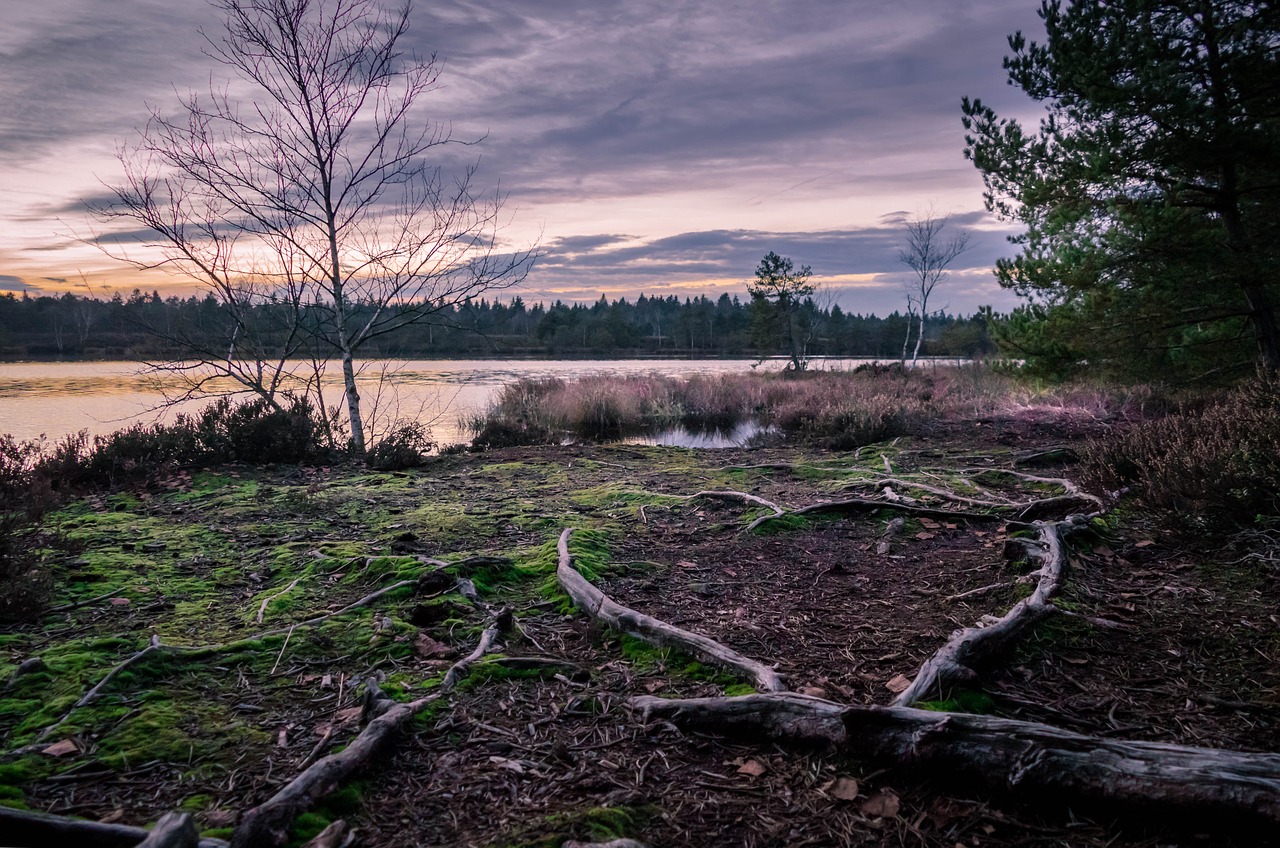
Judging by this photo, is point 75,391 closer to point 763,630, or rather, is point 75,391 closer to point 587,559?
point 587,559

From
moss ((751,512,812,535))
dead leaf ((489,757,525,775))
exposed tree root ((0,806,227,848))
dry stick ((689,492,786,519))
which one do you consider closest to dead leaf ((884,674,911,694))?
dead leaf ((489,757,525,775))

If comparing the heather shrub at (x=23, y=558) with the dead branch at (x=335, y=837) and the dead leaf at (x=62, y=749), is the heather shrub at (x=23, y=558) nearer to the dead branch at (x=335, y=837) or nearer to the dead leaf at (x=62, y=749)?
the dead leaf at (x=62, y=749)

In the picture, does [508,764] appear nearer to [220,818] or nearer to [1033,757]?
[220,818]

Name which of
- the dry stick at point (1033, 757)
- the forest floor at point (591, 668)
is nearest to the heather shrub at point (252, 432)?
the forest floor at point (591, 668)

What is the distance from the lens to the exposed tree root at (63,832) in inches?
79.6

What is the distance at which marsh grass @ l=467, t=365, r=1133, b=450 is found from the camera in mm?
15656

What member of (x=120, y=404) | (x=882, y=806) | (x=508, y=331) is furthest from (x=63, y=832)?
(x=508, y=331)

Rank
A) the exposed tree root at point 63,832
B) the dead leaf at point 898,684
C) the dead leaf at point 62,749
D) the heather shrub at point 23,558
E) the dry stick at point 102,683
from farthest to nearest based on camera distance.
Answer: the heather shrub at point 23,558 → the dead leaf at point 898,684 → the dry stick at point 102,683 → the dead leaf at point 62,749 → the exposed tree root at point 63,832

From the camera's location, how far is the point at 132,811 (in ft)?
7.52

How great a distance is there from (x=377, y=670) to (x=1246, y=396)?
7.90 m

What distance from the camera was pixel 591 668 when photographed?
11.9 feet

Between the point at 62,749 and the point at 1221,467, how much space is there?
283 inches

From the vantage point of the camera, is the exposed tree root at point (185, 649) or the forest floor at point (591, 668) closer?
the forest floor at point (591, 668)

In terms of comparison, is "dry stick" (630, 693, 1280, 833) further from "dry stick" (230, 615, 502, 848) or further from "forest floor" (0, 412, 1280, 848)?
"dry stick" (230, 615, 502, 848)
